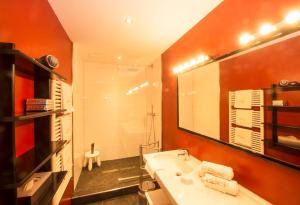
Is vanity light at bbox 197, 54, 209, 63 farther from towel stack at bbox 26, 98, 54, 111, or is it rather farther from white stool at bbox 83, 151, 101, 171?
white stool at bbox 83, 151, 101, 171

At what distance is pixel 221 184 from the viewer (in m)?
1.16

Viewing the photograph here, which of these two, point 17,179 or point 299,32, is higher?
point 299,32

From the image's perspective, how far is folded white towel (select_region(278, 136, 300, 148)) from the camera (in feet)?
2.84

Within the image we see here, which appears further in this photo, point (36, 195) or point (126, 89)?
point (126, 89)

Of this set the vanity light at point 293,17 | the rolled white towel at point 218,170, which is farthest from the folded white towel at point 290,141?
the vanity light at point 293,17

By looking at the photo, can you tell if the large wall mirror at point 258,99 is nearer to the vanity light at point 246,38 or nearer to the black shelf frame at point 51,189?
the vanity light at point 246,38

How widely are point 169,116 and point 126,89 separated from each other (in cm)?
145

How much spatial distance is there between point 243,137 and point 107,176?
249cm

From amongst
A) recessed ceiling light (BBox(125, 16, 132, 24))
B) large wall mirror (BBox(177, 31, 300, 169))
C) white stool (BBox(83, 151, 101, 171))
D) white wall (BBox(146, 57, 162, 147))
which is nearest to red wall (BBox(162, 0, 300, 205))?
large wall mirror (BBox(177, 31, 300, 169))

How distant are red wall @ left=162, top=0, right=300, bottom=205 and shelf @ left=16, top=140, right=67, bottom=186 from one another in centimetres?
144

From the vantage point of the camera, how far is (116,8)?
58.4 inches

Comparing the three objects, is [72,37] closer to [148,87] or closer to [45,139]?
[45,139]

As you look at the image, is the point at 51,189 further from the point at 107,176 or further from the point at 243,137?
the point at 107,176

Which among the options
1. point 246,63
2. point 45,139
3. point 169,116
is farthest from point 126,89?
A: point 246,63
